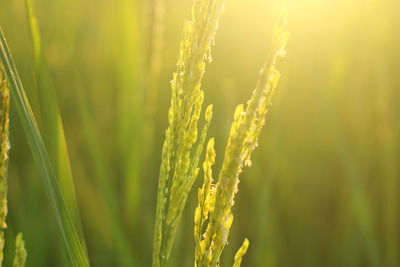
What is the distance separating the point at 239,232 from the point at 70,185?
3.30ft

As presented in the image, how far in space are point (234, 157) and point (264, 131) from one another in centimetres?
124

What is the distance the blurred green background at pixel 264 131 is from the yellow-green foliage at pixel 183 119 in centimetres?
52

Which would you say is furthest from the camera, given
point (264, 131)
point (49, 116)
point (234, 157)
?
point (264, 131)

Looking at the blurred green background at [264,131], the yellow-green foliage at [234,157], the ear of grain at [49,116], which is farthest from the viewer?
the blurred green background at [264,131]

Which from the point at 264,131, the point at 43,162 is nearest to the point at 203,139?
the point at 43,162

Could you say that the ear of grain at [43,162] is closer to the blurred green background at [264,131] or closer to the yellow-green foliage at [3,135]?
the yellow-green foliage at [3,135]

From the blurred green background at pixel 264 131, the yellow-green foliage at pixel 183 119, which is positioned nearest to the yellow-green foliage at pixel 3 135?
the yellow-green foliage at pixel 183 119

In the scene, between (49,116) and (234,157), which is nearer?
(234,157)

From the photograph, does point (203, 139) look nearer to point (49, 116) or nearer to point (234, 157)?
point (234, 157)

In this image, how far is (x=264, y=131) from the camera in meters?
1.66

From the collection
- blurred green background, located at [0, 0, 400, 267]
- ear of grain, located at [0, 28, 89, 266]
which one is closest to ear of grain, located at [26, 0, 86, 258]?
ear of grain, located at [0, 28, 89, 266]

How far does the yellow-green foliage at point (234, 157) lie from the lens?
41 cm

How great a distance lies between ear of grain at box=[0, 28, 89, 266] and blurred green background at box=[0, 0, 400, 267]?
0.49 metres

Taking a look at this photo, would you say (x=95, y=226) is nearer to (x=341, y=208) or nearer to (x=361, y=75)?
(x=341, y=208)
